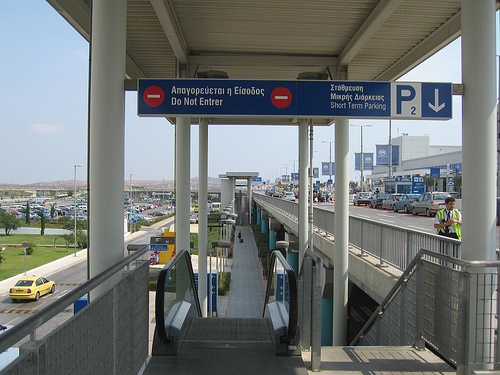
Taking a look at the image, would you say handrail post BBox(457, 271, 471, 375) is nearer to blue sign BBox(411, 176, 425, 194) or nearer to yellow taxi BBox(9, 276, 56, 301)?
yellow taxi BBox(9, 276, 56, 301)

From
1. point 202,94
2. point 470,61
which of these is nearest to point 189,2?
point 202,94

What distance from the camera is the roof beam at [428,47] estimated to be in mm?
7248

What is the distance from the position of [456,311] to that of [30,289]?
2557 centimetres

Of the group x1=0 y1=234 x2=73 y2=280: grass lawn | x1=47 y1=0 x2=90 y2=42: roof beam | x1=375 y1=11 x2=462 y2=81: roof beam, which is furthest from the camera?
x1=0 y1=234 x2=73 y2=280: grass lawn

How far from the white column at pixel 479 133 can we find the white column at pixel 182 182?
22.6 ft

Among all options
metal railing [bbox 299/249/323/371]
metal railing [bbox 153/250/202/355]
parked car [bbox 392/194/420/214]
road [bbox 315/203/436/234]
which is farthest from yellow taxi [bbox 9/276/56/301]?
parked car [bbox 392/194/420/214]

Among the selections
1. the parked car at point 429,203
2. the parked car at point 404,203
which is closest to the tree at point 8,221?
the parked car at point 429,203

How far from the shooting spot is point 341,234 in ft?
31.4

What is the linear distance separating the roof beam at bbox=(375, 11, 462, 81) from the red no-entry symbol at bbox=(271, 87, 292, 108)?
3.79 metres

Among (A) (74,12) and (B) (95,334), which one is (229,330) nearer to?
(B) (95,334)

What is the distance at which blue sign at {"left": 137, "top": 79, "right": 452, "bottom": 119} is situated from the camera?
5312 millimetres

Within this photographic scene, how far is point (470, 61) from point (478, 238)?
6.49 feet

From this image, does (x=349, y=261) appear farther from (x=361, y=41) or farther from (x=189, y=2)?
(x=189, y=2)

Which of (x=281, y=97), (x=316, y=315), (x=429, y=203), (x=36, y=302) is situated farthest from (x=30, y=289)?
(x=429, y=203)
